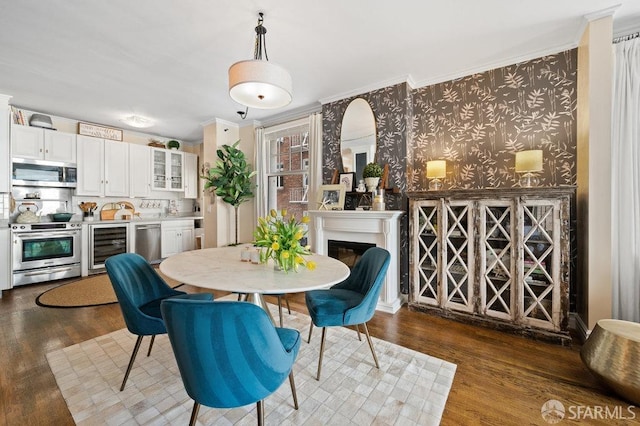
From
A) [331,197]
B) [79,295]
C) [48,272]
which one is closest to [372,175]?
[331,197]

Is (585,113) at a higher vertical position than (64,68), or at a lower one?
lower

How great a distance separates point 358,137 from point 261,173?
6.47ft

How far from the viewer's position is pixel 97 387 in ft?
5.57

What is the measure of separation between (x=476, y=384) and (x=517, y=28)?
2.89 metres

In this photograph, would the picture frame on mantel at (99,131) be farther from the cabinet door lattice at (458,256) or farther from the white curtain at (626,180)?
the white curtain at (626,180)

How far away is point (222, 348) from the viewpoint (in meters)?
1.00

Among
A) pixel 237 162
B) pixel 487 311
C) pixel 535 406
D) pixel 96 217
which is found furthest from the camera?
pixel 96 217

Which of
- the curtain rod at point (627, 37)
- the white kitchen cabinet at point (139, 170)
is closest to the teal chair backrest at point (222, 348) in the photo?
the curtain rod at point (627, 37)

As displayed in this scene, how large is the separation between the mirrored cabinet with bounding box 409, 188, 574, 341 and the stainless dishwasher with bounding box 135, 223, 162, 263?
4.73m

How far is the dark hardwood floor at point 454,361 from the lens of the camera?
1.51m

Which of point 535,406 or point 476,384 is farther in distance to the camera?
point 476,384

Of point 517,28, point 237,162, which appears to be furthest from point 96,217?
point 517,28

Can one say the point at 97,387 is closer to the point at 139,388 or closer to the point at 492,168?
the point at 139,388

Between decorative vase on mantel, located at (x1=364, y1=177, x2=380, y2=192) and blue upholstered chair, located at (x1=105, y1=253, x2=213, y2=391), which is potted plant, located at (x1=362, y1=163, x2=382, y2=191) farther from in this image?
blue upholstered chair, located at (x1=105, y1=253, x2=213, y2=391)
